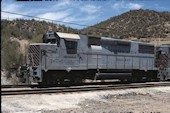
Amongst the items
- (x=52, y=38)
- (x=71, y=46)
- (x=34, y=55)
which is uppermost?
(x=52, y=38)

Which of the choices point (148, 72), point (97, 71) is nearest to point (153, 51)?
point (148, 72)

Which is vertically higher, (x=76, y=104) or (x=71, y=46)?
(x=71, y=46)

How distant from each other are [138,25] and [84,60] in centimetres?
6197

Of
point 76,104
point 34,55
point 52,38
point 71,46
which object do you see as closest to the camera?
point 76,104

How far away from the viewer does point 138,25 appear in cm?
8031

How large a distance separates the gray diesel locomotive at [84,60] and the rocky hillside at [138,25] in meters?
45.5

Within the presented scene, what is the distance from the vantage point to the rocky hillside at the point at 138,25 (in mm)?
73500

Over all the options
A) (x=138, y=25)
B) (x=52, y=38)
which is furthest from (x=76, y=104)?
(x=138, y=25)

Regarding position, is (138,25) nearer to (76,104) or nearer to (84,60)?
(84,60)

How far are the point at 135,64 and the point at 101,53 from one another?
15.1 ft

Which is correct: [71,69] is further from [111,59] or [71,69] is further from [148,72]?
[148,72]

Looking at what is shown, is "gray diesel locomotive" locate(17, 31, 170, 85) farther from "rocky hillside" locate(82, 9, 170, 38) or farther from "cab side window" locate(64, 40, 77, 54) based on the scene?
"rocky hillside" locate(82, 9, 170, 38)

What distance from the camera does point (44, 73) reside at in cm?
1819

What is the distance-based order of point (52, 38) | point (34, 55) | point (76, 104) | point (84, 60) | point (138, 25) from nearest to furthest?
point (76, 104) → point (34, 55) → point (52, 38) → point (84, 60) → point (138, 25)
